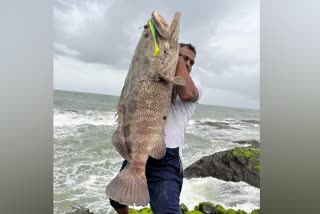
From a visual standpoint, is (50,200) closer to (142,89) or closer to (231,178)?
(142,89)

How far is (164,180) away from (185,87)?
56 centimetres

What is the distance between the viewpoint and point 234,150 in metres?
6.09

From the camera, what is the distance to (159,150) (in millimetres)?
1925

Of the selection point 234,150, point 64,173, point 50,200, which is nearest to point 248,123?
point 234,150

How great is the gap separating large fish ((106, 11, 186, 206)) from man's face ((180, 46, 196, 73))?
0.54 ft

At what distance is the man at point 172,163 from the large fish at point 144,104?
0.12 m

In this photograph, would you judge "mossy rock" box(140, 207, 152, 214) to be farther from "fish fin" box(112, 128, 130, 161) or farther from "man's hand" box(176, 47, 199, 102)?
"man's hand" box(176, 47, 199, 102)

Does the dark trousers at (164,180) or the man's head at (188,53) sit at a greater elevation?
the man's head at (188,53)

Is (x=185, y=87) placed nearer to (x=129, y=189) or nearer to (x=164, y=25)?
(x=164, y=25)

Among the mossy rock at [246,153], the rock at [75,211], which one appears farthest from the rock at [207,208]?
the mossy rock at [246,153]

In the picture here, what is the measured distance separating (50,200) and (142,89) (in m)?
1.44

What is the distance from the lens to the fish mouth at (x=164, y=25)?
1812 mm

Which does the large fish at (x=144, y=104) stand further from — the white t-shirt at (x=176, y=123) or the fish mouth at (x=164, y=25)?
the white t-shirt at (x=176, y=123)

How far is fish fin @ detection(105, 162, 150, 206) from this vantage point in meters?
1.79
